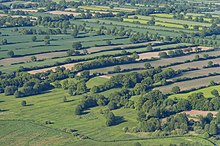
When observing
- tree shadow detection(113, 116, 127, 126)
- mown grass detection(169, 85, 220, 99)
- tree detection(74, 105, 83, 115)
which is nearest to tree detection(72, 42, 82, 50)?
mown grass detection(169, 85, 220, 99)

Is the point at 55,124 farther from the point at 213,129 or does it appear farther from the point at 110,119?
the point at 213,129

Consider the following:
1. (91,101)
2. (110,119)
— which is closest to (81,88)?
(91,101)

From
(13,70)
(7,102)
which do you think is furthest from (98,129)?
(13,70)

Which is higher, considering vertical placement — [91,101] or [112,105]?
[91,101]

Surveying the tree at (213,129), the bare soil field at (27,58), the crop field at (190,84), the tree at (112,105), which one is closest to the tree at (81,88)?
the tree at (112,105)

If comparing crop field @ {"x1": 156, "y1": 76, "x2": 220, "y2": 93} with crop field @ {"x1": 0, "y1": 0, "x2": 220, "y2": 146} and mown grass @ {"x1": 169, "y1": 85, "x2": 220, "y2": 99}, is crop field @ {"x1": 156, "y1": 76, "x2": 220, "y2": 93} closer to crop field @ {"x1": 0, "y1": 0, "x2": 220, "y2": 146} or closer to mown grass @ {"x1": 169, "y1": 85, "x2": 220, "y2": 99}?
crop field @ {"x1": 0, "y1": 0, "x2": 220, "y2": 146}

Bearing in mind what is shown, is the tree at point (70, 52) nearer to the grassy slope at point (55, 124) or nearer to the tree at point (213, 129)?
the grassy slope at point (55, 124)

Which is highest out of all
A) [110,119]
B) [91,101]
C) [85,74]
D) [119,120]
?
[85,74]

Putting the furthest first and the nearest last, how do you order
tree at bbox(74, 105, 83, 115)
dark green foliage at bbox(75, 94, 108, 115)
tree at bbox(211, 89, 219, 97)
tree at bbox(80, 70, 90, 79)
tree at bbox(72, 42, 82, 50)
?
tree at bbox(72, 42, 82, 50)
tree at bbox(80, 70, 90, 79)
tree at bbox(211, 89, 219, 97)
dark green foliage at bbox(75, 94, 108, 115)
tree at bbox(74, 105, 83, 115)

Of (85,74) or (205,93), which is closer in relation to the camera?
(205,93)

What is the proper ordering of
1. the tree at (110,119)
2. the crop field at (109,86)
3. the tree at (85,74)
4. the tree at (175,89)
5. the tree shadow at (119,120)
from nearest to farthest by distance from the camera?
the crop field at (109,86) → the tree at (110,119) → the tree shadow at (119,120) → the tree at (175,89) → the tree at (85,74)

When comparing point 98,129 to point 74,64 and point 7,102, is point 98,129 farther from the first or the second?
point 74,64

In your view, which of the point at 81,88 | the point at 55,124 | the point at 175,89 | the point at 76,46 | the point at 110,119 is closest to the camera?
the point at 110,119
